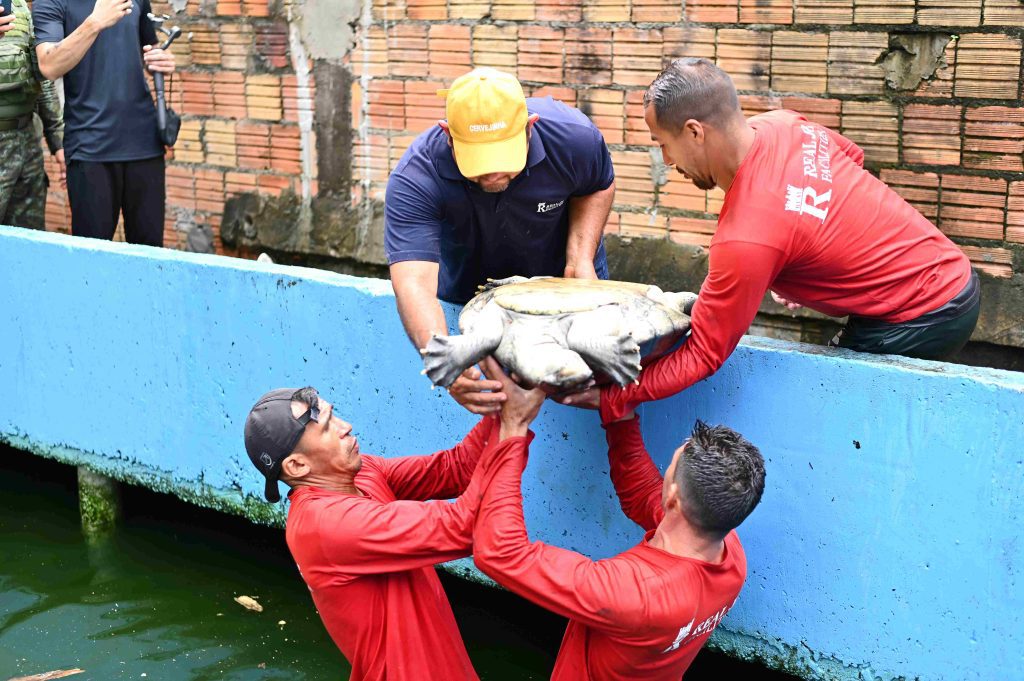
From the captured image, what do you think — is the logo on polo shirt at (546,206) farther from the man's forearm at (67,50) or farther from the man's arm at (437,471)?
the man's forearm at (67,50)

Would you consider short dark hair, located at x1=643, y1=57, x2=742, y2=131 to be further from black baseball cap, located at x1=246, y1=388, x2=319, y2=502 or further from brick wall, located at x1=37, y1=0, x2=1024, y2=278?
brick wall, located at x1=37, y1=0, x2=1024, y2=278

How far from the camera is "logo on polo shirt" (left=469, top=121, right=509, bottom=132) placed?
11.0 ft

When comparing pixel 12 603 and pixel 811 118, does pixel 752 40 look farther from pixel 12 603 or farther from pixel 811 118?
pixel 12 603

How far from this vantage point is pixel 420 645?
304 centimetres

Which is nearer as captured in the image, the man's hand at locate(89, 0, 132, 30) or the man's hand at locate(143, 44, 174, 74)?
the man's hand at locate(89, 0, 132, 30)

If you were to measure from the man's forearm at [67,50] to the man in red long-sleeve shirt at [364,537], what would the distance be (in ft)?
10.2

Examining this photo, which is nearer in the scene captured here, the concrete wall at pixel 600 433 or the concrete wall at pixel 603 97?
the concrete wall at pixel 600 433

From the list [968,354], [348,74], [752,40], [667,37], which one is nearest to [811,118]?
[752,40]

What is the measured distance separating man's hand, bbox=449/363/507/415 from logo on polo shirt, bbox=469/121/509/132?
78 centimetres

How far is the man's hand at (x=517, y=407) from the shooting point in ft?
9.59

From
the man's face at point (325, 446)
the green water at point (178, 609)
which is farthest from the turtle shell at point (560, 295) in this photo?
the green water at point (178, 609)

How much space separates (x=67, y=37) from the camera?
542 centimetres

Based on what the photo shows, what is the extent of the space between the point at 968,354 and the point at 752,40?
5.50 feet

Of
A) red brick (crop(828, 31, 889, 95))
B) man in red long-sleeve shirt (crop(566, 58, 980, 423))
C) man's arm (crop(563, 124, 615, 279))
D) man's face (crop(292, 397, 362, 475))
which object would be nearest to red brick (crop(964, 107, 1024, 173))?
red brick (crop(828, 31, 889, 95))
